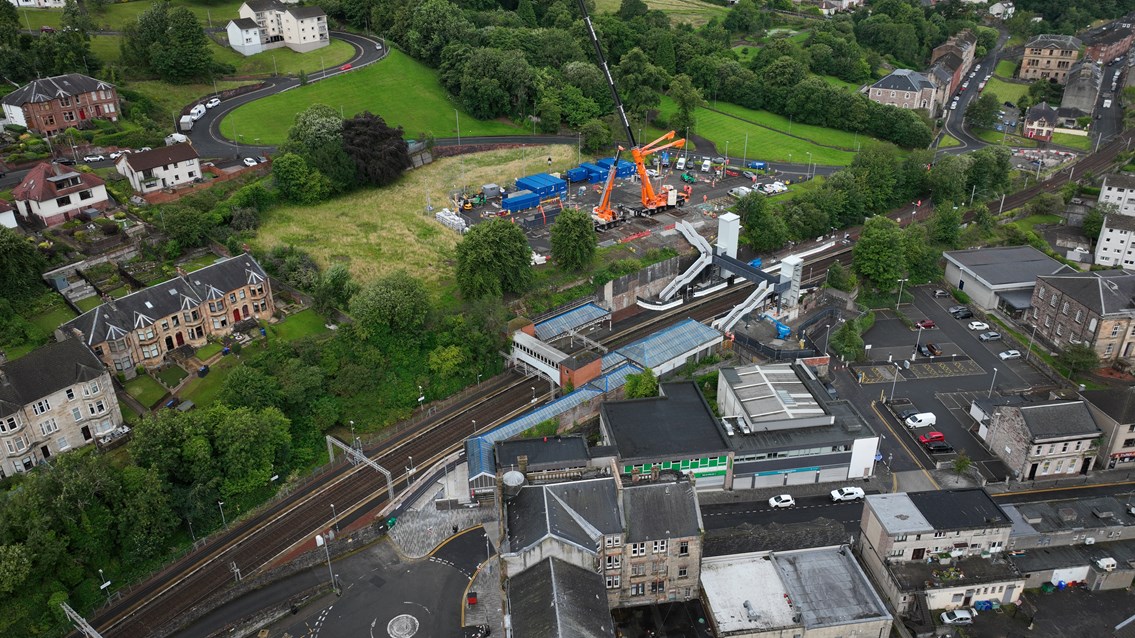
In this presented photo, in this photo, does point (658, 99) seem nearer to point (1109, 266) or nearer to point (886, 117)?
point (886, 117)

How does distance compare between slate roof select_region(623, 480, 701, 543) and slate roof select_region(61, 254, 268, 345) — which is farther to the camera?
slate roof select_region(61, 254, 268, 345)

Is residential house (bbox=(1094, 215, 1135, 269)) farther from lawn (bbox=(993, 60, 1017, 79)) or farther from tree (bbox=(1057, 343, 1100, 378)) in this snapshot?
lawn (bbox=(993, 60, 1017, 79))

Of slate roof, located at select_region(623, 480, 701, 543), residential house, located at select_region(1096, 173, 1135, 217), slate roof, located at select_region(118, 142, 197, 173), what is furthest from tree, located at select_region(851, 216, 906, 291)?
slate roof, located at select_region(118, 142, 197, 173)

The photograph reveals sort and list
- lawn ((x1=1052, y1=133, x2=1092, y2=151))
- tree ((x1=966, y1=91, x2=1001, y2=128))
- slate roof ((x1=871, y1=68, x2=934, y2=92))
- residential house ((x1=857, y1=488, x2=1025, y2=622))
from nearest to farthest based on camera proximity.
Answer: residential house ((x1=857, y1=488, x2=1025, y2=622)) → lawn ((x1=1052, y1=133, x2=1092, y2=151)) → tree ((x1=966, y1=91, x2=1001, y2=128)) → slate roof ((x1=871, y1=68, x2=934, y2=92))

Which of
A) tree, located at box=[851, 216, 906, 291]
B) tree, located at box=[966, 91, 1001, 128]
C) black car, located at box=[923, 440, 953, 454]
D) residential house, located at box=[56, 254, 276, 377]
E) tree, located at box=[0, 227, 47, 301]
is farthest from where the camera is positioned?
tree, located at box=[966, 91, 1001, 128]

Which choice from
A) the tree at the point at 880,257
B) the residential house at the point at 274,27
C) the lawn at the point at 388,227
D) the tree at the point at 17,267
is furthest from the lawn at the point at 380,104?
the tree at the point at 880,257

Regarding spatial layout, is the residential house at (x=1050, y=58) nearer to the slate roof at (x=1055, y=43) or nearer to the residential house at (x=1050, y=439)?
the slate roof at (x=1055, y=43)

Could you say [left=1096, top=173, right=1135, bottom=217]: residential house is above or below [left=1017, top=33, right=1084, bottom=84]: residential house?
below
